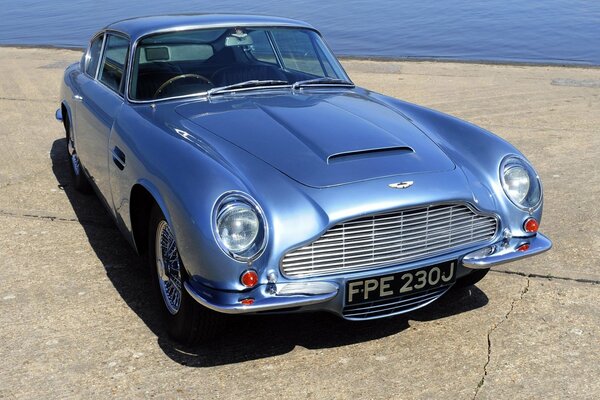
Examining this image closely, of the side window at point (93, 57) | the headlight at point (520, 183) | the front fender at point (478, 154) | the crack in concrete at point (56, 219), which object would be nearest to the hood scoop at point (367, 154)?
the front fender at point (478, 154)

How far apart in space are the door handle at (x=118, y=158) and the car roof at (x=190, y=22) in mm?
902

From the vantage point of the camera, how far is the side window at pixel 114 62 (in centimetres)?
529

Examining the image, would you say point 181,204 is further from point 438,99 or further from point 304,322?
point 438,99

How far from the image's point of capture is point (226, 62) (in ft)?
17.1

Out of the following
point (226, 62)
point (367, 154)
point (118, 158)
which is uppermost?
point (226, 62)

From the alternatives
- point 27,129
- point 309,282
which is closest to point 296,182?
point 309,282

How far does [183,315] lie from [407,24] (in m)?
17.2

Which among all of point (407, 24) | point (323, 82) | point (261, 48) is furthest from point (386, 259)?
point (407, 24)

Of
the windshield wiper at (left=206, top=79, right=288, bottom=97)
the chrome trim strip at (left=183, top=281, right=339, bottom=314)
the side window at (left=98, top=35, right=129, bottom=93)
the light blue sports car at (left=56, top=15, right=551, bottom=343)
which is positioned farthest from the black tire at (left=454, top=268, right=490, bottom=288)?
the side window at (left=98, top=35, right=129, bottom=93)

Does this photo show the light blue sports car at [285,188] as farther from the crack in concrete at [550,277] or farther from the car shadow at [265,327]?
the crack in concrete at [550,277]

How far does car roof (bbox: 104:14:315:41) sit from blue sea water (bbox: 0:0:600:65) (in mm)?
6625

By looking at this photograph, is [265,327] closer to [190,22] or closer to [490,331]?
[490,331]

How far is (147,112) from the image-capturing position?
15.5ft

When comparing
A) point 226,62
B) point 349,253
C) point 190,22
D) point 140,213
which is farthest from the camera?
point 190,22
